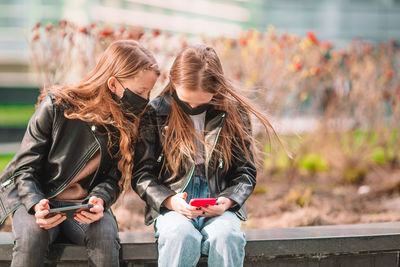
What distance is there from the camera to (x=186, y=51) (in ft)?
8.82

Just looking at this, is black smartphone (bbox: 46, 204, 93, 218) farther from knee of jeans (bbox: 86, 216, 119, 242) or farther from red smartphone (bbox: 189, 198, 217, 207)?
red smartphone (bbox: 189, 198, 217, 207)

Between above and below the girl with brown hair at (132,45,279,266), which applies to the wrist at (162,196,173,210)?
below

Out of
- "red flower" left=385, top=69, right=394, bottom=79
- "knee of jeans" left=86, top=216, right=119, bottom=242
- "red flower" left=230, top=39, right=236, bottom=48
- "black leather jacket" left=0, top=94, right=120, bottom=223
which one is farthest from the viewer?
"red flower" left=385, top=69, right=394, bottom=79

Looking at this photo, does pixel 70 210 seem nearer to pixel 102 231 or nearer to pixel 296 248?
pixel 102 231

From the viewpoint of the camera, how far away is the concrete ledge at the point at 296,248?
8.27 feet

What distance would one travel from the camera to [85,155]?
2602 mm

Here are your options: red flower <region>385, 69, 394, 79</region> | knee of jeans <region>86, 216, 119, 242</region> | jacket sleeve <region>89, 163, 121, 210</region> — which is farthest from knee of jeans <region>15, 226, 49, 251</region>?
red flower <region>385, 69, 394, 79</region>

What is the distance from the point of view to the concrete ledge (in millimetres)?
2521

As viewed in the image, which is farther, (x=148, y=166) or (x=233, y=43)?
(x=233, y=43)

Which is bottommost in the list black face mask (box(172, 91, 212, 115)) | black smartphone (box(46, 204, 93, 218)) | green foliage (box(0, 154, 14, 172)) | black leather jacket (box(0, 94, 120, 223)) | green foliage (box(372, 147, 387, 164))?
green foliage (box(0, 154, 14, 172))

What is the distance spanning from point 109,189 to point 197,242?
1.99 ft

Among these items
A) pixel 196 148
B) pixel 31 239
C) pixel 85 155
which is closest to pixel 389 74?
pixel 196 148

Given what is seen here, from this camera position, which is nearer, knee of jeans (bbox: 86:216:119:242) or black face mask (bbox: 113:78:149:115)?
knee of jeans (bbox: 86:216:119:242)

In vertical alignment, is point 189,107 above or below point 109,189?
above
